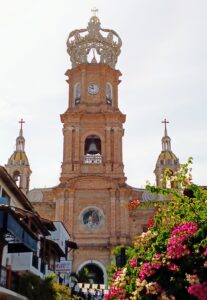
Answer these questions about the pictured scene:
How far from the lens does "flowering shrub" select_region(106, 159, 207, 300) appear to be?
438 inches

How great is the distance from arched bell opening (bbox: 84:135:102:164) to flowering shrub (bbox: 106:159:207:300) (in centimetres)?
3901

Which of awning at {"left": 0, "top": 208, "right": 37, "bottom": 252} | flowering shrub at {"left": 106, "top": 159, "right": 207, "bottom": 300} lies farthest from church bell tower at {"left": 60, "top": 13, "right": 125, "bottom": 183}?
flowering shrub at {"left": 106, "top": 159, "right": 207, "bottom": 300}

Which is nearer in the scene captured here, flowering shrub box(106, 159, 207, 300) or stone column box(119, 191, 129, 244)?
flowering shrub box(106, 159, 207, 300)

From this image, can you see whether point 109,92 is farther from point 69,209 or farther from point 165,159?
point 69,209

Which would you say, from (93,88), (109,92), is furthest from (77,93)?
(109,92)

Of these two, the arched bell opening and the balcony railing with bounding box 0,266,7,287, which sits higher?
the arched bell opening

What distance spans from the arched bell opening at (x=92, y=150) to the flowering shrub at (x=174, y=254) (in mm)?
39011

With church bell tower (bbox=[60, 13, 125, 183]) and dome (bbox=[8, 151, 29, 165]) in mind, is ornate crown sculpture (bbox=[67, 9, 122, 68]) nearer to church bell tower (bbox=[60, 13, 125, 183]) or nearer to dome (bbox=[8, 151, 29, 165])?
church bell tower (bbox=[60, 13, 125, 183])

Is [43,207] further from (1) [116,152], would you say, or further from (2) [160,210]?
(2) [160,210]

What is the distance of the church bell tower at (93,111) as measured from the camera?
175 feet

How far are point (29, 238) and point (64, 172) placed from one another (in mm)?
29354

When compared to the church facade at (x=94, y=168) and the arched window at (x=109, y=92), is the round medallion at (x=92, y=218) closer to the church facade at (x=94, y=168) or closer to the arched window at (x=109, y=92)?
the church facade at (x=94, y=168)

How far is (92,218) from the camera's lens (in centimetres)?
5125

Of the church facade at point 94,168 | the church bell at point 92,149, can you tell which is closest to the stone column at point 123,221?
the church facade at point 94,168
